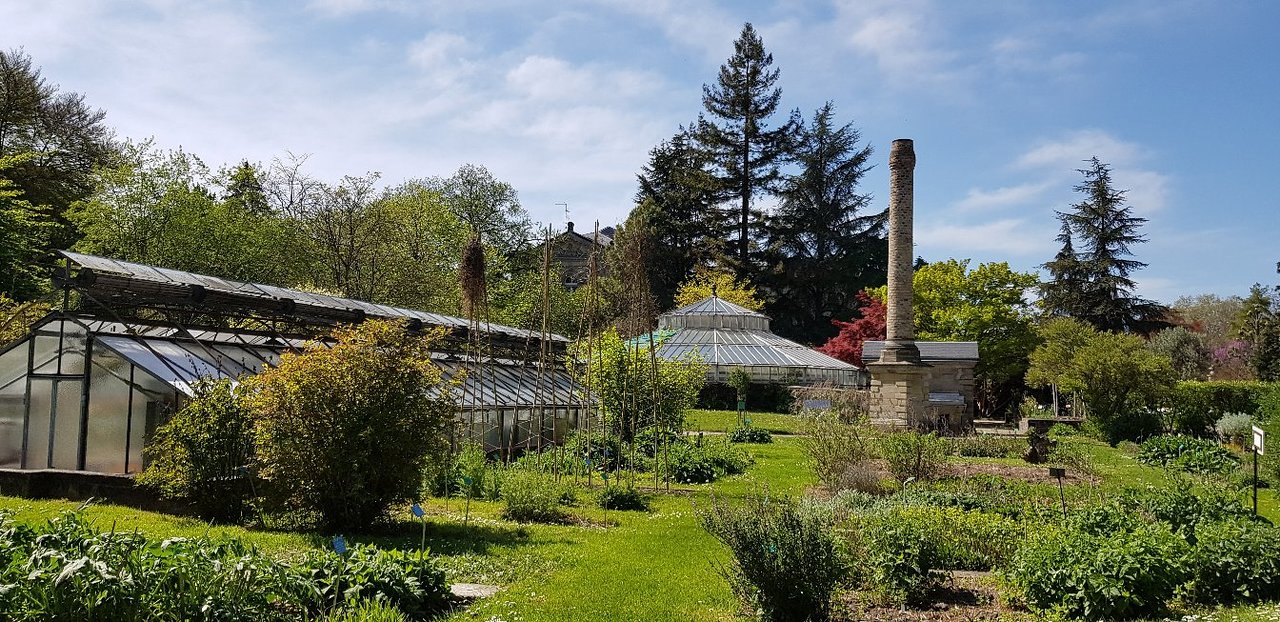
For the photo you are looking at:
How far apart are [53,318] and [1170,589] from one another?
13.3m

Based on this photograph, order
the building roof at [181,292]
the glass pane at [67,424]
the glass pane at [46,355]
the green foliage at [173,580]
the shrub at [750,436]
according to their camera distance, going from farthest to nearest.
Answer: the shrub at [750,436] < the building roof at [181,292] < the glass pane at [46,355] < the glass pane at [67,424] < the green foliage at [173,580]

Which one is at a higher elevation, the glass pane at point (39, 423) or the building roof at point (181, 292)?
the building roof at point (181, 292)

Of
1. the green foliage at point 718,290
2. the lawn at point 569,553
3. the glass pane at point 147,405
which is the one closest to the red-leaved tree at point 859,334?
the green foliage at point 718,290

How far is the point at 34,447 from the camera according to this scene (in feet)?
38.4

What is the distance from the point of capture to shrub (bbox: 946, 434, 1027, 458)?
19609 mm

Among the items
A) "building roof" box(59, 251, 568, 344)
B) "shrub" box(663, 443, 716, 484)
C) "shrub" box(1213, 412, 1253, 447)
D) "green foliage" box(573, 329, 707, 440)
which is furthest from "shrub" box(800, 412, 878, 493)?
"shrub" box(1213, 412, 1253, 447)

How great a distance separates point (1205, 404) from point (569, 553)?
1029 inches

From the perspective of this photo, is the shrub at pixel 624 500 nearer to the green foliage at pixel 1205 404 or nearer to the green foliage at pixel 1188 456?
the green foliage at pixel 1188 456

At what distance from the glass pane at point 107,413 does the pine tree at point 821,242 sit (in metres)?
41.5

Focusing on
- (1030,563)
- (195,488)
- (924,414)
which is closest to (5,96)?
(195,488)

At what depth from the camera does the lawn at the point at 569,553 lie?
21.2 feet

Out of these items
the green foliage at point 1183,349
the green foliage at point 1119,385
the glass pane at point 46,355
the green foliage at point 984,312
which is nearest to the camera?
the glass pane at point 46,355

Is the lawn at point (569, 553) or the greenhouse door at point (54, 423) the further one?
the greenhouse door at point (54, 423)

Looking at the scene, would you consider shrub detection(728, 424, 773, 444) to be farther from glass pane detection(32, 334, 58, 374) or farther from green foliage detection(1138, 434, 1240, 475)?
glass pane detection(32, 334, 58, 374)
